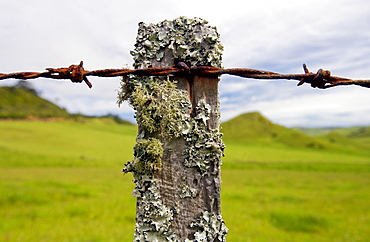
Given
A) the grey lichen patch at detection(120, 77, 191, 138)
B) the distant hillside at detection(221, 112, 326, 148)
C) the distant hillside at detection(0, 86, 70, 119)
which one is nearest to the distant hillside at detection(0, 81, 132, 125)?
the distant hillside at detection(0, 86, 70, 119)

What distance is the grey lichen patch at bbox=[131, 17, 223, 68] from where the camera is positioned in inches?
68.0

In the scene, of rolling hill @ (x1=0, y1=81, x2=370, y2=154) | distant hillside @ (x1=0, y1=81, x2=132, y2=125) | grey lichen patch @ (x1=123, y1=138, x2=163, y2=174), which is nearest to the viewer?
grey lichen patch @ (x1=123, y1=138, x2=163, y2=174)

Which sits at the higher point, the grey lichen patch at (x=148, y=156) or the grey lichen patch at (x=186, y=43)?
the grey lichen patch at (x=186, y=43)

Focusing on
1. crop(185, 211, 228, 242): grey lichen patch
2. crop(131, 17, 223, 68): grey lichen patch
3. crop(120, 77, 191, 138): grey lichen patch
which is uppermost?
crop(131, 17, 223, 68): grey lichen patch

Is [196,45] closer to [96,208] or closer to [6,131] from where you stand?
[96,208]

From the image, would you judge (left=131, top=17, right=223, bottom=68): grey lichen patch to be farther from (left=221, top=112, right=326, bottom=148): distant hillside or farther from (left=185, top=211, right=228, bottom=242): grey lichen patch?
(left=221, top=112, right=326, bottom=148): distant hillside

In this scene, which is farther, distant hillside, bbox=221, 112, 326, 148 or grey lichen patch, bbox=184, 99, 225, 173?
distant hillside, bbox=221, 112, 326, 148

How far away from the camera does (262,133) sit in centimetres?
5722

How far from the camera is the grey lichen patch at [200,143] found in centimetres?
170

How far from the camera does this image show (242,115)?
214 feet

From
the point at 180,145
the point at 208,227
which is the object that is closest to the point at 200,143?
the point at 180,145

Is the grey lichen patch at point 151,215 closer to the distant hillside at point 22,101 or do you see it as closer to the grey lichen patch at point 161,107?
the grey lichen patch at point 161,107

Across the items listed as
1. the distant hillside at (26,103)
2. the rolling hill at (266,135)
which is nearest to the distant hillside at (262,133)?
the rolling hill at (266,135)

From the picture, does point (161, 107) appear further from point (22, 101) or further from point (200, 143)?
point (22, 101)
